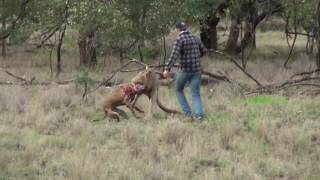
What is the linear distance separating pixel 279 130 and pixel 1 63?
15.4 meters

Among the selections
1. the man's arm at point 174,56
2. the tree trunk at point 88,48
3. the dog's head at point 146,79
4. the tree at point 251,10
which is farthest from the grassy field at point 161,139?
the tree at point 251,10

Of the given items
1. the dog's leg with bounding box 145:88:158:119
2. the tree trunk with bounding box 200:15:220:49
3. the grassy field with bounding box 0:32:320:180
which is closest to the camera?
the grassy field with bounding box 0:32:320:180

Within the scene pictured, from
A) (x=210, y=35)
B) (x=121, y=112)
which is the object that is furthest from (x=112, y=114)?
(x=210, y=35)

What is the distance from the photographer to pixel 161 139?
32.0 feet

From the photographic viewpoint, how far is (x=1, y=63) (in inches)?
920

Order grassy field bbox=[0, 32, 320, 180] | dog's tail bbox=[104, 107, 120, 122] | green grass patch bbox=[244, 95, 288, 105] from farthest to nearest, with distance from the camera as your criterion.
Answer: green grass patch bbox=[244, 95, 288, 105] → dog's tail bbox=[104, 107, 120, 122] → grassy field bbox=[0, 32, 320, 180]

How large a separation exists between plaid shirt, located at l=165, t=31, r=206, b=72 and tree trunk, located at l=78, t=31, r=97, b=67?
8.37m

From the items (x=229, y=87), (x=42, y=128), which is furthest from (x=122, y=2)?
(x=42, y=128)

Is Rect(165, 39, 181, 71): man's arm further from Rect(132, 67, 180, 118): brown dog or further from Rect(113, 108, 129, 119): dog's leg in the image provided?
Rect(113, 108, 129, 119): dog's leg

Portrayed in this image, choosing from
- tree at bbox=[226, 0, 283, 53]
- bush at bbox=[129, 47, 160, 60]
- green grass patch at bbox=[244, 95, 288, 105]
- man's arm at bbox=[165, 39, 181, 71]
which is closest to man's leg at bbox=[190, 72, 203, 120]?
man's arm at bbox=[165, 39, 181, 71]

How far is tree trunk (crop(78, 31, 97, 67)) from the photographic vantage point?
19.9 meters

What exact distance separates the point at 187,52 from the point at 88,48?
10.3m

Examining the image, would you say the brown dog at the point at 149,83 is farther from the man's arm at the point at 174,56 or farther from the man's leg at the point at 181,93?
the man's arm at the point at 174,56

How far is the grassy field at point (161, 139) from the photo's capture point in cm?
789
